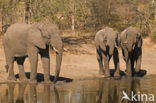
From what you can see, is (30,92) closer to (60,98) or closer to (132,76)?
(60,98)

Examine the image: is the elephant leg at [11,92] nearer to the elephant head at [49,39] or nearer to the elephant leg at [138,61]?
the elephant head at [49,39]

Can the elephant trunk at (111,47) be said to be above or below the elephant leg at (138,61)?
above

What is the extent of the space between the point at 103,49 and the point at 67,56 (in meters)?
7.65

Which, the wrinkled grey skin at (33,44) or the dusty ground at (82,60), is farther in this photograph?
the dusty ground at (82,60)

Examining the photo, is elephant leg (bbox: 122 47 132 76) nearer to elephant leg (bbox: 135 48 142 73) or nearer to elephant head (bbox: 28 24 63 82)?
elephant leg (bbox: 135 48 142 73)

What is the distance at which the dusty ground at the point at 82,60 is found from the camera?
76.4 feet

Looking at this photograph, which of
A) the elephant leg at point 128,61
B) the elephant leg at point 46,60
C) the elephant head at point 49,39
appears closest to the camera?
the elephant head at point 49,39

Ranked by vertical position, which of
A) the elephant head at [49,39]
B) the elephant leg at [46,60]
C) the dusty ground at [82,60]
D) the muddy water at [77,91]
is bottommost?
the dusty ground at [82,60]

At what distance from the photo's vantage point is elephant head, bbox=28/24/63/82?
18.5 m

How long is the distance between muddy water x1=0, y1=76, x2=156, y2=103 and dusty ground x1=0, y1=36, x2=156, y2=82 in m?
2.52

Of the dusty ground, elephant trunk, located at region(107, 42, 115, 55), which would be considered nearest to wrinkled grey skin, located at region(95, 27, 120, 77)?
elephant trunk, located at region(107, 42, 115, 55)

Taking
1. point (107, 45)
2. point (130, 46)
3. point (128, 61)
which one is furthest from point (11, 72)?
point (130, 46)

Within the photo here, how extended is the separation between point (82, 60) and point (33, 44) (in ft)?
33.5

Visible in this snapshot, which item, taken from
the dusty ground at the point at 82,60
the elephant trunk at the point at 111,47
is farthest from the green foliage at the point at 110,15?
the elephant trunk at the point at 111,47
